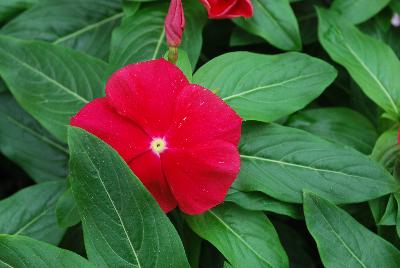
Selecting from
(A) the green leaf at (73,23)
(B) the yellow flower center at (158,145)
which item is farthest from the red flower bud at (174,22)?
(A) the green leaf at (73,23)

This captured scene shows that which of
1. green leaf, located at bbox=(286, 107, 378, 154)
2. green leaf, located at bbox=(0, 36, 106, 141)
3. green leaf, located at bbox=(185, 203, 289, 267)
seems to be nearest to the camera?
green leaf, located at bbox=(185, 203, 289, 267)

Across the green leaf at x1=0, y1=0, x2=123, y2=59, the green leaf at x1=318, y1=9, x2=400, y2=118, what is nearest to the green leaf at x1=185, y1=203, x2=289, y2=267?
the green leaf at x1=318, y1=9, x2=400, y2=118

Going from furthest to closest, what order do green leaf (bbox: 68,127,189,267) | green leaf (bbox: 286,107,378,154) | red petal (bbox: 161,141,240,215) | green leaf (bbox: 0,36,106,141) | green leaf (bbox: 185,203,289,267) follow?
1. green leaf (bbox: 286,107,378,154)
2. green leaf (bbox: 0,36,106,141)
3. green leaf (bbox: 185,203,289,267)
4. red petal (bbox: 161,141,240,215)
5. green leaf (bbox: 68,127,189,267)

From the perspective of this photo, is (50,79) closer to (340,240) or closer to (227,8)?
(227,8)

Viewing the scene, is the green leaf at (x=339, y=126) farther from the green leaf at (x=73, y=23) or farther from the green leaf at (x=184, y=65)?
the green leaf at (x=73, y=23)

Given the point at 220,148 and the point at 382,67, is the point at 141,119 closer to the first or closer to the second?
the point at 220,148

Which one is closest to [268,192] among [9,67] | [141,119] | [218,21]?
[141,119]

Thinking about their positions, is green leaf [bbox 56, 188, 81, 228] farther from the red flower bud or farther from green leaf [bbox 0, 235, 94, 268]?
the red flower bud
